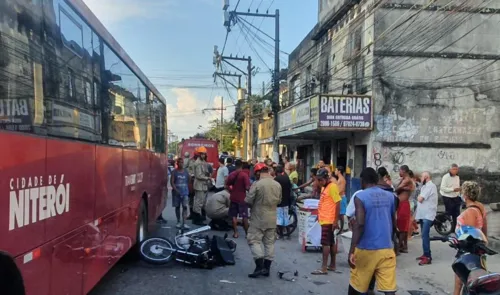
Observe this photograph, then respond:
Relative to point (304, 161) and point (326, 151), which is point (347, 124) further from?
point (304, 161)

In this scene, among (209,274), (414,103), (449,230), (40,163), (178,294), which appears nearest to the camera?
(40,163)

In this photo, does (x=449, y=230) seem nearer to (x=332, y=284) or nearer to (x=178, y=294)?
(x=332, y=284)

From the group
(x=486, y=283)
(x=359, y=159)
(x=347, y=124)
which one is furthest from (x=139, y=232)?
(x=359, y=159)

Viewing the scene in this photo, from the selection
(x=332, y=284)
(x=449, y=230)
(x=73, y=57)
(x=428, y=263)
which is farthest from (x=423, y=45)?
(x=73, y=57)

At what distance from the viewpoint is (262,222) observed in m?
7.41

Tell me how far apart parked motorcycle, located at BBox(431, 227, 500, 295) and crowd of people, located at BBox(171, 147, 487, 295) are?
685 millimetres

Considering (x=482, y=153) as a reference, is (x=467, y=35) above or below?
above

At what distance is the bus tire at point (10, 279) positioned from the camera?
121 inches

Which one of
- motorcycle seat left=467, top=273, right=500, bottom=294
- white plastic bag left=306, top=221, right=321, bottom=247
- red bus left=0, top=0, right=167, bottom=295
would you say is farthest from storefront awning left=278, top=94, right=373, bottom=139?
motorcycle seat left=467, top=273, right=500, bottom=294

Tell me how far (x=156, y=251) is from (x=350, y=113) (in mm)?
10786

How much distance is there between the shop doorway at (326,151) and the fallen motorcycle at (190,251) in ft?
51.8

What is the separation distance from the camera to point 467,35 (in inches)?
695

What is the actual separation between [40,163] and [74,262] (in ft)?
4.27

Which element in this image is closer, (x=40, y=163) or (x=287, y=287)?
(x=40, y=163)
